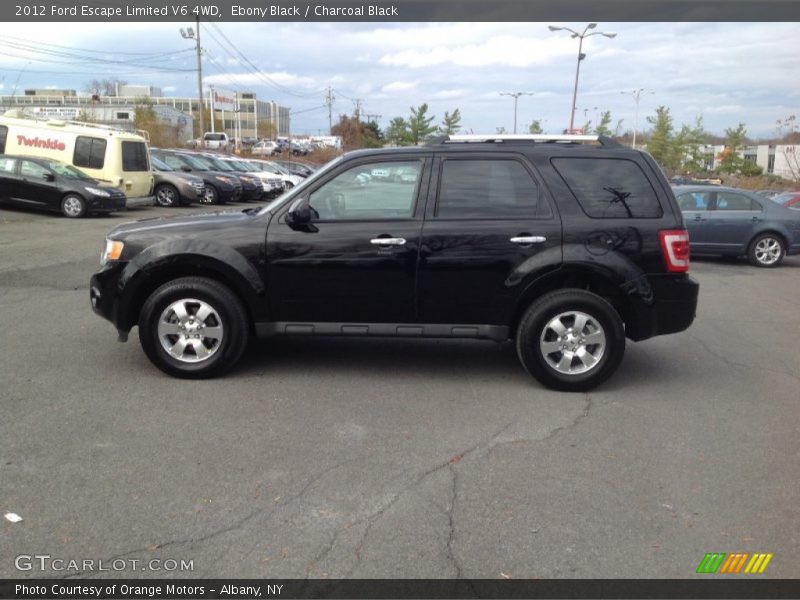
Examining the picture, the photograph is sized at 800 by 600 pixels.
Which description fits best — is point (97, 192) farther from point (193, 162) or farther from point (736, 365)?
point (736, 365)

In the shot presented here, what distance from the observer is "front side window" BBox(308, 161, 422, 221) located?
5570 mm

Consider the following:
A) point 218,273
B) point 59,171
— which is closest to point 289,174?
point 59,171

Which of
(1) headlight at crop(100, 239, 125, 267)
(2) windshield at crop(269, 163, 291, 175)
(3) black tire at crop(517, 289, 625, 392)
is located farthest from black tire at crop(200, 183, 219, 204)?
(3) black tire at crop(517, 289, 625, 392)

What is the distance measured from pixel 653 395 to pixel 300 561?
3.45 metres

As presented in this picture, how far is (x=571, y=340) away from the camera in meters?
5.47

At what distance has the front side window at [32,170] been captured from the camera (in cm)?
1770

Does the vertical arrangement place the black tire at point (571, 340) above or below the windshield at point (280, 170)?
below

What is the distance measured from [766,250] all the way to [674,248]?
10169 mm

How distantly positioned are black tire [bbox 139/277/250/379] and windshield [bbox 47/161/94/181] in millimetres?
14569

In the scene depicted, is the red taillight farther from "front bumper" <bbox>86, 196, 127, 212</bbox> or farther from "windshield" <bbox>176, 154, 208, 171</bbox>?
"windshield" <bbox>176, 154, 208, 171</bbox>

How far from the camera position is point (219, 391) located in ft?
17.5

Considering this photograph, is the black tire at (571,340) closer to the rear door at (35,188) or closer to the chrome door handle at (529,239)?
the chrome door handle at (529,239)

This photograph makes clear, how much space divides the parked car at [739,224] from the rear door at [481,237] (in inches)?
379

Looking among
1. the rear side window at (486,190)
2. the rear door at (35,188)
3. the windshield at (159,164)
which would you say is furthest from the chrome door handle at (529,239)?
the windshield at (159,164)
